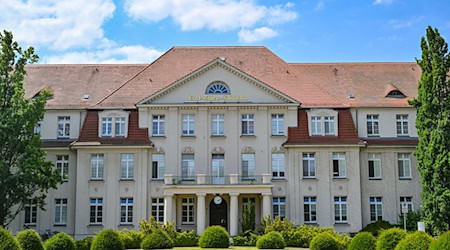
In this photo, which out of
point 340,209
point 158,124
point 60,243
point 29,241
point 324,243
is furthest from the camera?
point 158,124

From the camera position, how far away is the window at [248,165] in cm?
4422

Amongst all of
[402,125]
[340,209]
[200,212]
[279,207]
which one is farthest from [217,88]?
[402,125]

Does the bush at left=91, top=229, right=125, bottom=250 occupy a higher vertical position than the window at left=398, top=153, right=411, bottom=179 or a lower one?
lower

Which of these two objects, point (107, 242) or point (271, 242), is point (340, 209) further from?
point (107, 242)

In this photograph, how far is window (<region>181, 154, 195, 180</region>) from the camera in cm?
4416

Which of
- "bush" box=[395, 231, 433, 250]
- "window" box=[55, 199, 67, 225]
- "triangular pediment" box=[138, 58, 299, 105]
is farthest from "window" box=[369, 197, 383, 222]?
"window" box=[55, 199, 67, 225]

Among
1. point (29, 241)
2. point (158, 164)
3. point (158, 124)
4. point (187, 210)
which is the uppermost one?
point (158, 124)

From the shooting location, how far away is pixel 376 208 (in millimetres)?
44812

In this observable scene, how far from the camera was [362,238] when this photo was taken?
97.4 feet

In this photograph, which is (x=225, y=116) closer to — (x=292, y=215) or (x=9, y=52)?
(x=292, y=215)

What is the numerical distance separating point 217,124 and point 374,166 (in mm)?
11191

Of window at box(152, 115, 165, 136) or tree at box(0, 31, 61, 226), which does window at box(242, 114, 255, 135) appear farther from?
tree at box(0, 31, 61, 226)

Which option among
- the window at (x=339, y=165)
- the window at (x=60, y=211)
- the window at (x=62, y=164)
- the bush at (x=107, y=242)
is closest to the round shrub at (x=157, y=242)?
the bush at (x=107, y=242)

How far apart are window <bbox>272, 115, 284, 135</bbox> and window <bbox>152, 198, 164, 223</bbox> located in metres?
8.96
